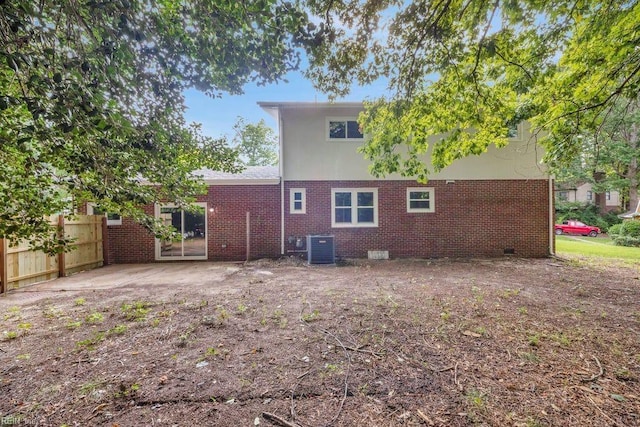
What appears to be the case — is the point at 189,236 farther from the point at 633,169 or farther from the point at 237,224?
the point at 633,169

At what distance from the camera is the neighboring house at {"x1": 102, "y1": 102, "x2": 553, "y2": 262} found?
9.63 meters

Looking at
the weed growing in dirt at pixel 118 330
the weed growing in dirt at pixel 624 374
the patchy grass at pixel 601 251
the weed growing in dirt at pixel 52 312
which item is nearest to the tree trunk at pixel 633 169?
the patchy grass at pixel 601 251

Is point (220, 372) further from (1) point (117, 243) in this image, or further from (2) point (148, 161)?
(1) point (117, 243)

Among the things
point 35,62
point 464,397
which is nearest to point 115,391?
point 35,62

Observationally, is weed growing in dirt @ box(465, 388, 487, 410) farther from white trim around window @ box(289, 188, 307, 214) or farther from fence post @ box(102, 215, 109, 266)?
fence post @ box(102, 215, 109, 266)

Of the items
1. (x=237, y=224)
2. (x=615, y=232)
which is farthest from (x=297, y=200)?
(x=615, y=232)

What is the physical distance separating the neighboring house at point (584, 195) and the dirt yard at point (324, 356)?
1270 inches

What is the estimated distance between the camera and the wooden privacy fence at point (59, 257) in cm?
578

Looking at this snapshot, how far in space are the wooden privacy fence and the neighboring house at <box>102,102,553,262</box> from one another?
52.8 inches

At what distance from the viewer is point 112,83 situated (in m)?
2.60

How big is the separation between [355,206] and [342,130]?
279 centimetres

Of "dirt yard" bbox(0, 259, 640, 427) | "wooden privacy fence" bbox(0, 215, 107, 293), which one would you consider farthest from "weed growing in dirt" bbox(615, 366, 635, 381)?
"wooden privacy fence" bbox(0, 215, 107, 293)

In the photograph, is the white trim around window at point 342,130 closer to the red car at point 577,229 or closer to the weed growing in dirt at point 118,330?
the weed growing in dirt at point 118,330

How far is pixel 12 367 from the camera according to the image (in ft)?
9.39
